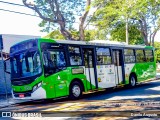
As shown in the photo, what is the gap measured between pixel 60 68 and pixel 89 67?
228cm

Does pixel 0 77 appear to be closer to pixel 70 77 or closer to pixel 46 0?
pixel 70 77

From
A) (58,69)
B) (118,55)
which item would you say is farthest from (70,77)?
(118,55)

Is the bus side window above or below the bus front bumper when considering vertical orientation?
above

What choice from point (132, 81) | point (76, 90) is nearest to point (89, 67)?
point (76, 90)

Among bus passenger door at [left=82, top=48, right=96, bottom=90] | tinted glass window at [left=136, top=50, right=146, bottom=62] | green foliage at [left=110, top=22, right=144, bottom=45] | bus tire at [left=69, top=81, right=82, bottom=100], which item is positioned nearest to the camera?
bus tire at [left=69, top=81, right=82, bottom=100]

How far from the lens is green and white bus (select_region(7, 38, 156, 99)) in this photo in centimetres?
1277

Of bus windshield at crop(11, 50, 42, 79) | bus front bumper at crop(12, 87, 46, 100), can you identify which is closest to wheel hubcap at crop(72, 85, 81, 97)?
bus front bumper at crop(12, 87, 46, 100)

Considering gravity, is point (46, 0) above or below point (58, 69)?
above

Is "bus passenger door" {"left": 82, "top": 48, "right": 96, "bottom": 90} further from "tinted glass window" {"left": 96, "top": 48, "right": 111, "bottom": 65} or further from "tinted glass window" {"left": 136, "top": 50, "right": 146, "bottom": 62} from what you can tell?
"tinted glass window" {"left": 136, "top": 50, "right": 146, "bottom": 62}

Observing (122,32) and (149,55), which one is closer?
(149,55)

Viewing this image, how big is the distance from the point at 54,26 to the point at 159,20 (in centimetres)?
1258

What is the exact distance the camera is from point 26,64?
1316 centimetres

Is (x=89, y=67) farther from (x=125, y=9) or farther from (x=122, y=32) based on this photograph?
(x=122, y=32)

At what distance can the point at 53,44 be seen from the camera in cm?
1345
